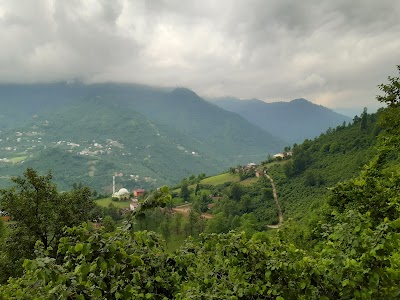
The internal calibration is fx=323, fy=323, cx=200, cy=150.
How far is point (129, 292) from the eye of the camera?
14.6 ft

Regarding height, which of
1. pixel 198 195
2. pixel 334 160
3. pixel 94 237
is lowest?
pixel 198 195

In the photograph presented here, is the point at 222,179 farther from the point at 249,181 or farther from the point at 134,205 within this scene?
the point at 134,205

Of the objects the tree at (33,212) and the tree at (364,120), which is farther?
the tree at (364,120)

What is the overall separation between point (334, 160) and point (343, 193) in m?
88.7

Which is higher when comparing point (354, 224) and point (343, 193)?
point (354, 224)

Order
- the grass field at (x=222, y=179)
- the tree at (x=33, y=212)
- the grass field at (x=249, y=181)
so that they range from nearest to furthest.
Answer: the tree at (x=33, y=212), the grass field at (x=249, y=181), the grass field at (x=222, y=179)

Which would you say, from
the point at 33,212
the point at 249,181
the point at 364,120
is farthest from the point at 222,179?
the point at 33,212

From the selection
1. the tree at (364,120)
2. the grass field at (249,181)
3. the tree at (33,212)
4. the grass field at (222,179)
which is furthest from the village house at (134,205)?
the tree at (364,120)

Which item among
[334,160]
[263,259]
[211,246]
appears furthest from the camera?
[334,160]

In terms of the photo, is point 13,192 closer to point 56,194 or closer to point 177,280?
point 56,194

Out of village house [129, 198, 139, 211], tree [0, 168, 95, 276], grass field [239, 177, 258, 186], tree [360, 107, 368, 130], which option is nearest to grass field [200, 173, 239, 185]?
grass field [239, 177, 258, 186]

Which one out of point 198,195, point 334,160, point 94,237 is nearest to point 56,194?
point 94,237

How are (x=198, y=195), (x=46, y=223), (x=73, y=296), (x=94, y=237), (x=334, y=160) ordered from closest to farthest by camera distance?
(x=73, y=296) < (x=94, y=237) < (x=46, y=223) < (x=334, y=160) < (x=198, y=195)

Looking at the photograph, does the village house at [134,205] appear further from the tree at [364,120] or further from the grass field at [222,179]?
the tree at [364,120]
